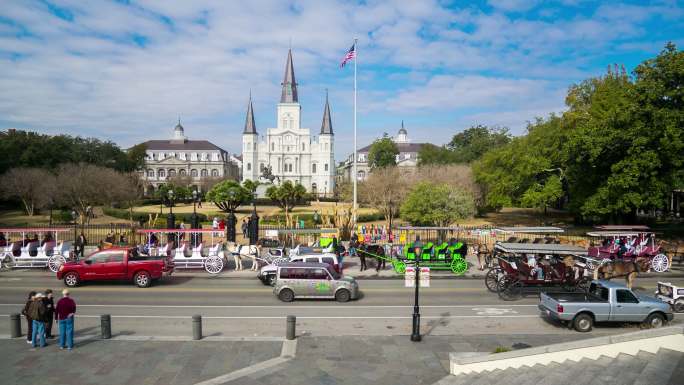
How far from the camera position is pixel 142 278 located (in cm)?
1891

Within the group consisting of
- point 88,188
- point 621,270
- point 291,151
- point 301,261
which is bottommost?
point 621,270

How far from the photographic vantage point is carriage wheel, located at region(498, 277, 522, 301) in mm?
17036

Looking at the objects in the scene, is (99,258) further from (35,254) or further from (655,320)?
(655,320)

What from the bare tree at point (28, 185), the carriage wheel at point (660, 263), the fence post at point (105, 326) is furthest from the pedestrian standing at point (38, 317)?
the bare tree at point (28, 185)

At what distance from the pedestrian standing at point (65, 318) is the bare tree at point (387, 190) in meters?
37.8

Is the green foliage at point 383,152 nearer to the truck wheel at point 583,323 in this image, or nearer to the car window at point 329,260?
the car window at point 329,260

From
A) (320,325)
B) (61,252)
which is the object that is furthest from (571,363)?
(61,252)

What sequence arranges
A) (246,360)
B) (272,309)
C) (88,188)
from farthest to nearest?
(88,188) → (272,309) → (246,360)

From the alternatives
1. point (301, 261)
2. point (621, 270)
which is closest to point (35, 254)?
point (301, 261)

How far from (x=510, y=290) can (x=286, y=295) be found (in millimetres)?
8595

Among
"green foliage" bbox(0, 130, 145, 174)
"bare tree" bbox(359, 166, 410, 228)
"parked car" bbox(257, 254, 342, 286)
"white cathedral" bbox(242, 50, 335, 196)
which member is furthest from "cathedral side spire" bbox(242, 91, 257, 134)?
"parked car" bbox(257, 254, 342, 286)

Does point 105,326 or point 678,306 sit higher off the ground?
point 105,326

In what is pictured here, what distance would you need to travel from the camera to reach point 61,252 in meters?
22.4

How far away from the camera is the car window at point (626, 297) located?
43.6ft
